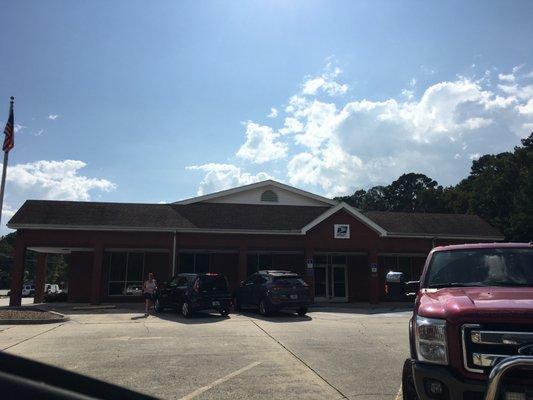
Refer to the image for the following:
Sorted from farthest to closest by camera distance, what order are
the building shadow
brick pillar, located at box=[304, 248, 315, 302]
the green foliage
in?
the green foliage → brick pillar, located at box=[304, 248, 315, 302] → the building shadow

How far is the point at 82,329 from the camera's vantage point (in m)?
15.0

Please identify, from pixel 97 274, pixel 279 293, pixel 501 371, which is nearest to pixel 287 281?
pixel 279 293

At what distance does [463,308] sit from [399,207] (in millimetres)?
92373

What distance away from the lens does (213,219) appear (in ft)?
90.4

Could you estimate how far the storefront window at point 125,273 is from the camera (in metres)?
27.8

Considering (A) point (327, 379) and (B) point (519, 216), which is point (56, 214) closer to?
(A) point (327, 379)

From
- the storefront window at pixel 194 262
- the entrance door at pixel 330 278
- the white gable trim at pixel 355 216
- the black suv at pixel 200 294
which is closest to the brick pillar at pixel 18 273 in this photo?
the storefront window at pixel 194 262

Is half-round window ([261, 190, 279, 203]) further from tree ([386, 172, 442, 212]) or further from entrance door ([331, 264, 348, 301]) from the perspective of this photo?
tree ([386, 172, 442, 212])

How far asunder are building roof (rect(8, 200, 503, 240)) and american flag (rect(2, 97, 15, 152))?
4.72 m

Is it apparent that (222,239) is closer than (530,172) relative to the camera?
Yes

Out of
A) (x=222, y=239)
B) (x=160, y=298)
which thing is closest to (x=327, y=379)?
(x=160, y=298)

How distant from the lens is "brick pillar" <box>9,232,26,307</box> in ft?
78.2

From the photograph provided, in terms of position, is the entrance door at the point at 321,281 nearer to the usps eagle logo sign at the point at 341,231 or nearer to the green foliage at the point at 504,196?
the usps eagle logo sign at the point at 341,231

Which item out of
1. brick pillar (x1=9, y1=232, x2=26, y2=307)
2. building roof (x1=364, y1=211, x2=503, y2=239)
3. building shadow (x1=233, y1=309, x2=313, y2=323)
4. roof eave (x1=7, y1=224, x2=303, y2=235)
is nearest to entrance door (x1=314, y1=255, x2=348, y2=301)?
building roof (x1=364, y1=211, x2=503, y2=239)
